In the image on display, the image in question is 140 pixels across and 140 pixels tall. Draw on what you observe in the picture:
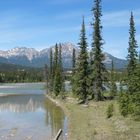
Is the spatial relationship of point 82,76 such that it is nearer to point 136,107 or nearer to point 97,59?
point 97,59

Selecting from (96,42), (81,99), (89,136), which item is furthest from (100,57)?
(89,136)

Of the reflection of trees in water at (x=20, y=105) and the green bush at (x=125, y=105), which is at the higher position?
the green bush at (x=125, y=105)

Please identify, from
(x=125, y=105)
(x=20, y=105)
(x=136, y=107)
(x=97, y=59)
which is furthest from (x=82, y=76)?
(x=136, y=107)

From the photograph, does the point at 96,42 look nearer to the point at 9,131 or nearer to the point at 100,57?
the point at 100,57

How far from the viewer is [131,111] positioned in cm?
3991

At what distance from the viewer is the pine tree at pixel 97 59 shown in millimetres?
66250

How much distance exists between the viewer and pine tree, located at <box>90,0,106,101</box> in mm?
66250

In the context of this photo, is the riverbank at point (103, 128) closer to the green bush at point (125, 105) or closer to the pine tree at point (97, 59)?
the green bush at point (125, 105)

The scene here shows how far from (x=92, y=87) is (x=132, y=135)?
36.9 metres

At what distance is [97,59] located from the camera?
6719 centimetres

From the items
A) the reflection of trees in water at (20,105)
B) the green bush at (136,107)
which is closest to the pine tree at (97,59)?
the reflection of trees in water at (20,105)

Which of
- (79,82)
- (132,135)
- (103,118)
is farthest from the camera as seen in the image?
(79,82)

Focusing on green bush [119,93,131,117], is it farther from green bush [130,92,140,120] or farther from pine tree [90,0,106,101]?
pine tree [90,0,106,101]

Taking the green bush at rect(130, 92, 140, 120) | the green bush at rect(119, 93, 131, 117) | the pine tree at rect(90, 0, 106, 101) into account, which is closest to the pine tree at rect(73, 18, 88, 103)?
the pine tree at rect(90, 0, 106, 101)
